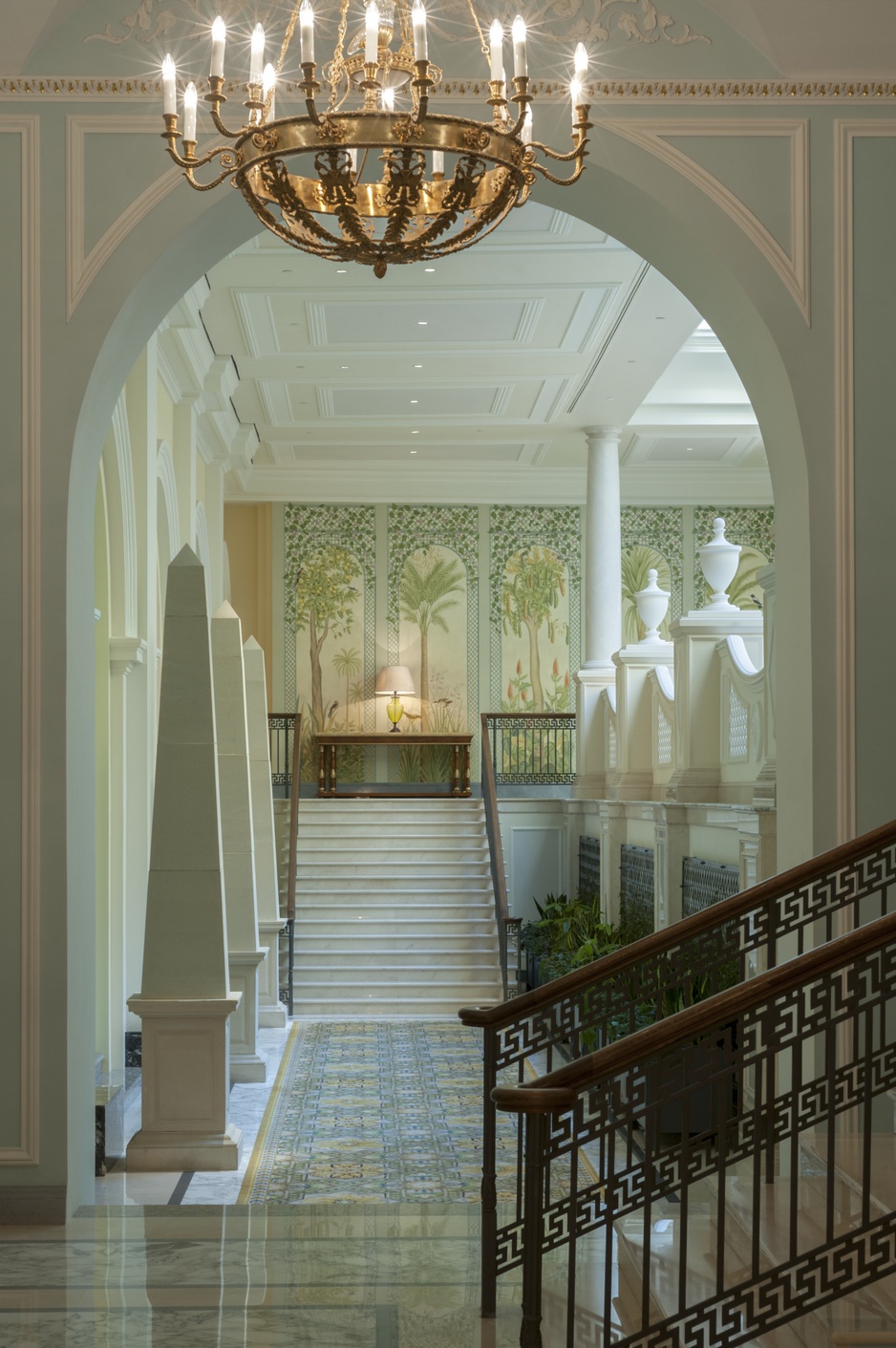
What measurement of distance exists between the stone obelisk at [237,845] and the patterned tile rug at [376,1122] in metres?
0.44

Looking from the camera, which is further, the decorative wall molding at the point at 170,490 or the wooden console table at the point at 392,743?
the wooden console table at the point at 392,743

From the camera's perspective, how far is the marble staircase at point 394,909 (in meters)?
14.4

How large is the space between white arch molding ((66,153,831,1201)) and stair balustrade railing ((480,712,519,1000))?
26.5ft

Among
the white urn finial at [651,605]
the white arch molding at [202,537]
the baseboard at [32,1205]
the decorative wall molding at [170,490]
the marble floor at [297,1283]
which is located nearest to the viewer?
the marble floor at [297,1283]

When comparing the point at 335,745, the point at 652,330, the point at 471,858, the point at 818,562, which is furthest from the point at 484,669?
the point at 818,562

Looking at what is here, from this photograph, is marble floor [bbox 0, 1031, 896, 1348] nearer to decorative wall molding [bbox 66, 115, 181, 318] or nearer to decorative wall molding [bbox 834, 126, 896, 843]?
decorative wall molding [bbox 834, 126, 896, 843]

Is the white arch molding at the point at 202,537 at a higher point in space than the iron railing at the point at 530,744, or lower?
higher

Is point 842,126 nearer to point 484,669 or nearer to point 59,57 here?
point 59,57

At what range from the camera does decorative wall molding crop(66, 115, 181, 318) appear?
575 centimetres

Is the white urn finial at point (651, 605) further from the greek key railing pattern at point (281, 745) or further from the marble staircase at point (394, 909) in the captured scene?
the greek key railing pattern at point (281, 745)

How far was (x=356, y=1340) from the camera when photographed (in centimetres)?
428

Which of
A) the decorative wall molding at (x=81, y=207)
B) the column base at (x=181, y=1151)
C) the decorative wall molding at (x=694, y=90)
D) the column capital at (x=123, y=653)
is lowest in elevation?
the column base at (x=181, y=1151)

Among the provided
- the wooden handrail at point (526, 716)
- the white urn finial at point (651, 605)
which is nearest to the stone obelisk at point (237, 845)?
the white urn finial at point (651, 605)

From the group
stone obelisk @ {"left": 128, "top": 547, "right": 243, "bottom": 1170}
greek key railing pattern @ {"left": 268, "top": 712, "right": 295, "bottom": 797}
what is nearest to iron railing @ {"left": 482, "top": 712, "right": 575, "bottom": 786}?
greek key railing pattern @ {"left": 268, "top": 712, "right": 295, "bottom": 797}
